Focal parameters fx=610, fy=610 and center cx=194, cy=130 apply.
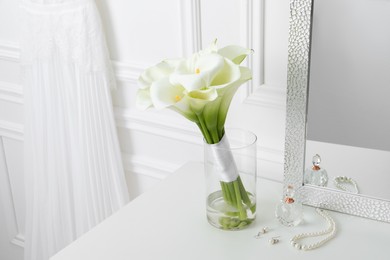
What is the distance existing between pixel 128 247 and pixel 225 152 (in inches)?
10.6

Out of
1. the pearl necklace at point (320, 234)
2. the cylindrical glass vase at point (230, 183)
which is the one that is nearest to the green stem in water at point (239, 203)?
the cylindrical glass vase at point (230, 183)

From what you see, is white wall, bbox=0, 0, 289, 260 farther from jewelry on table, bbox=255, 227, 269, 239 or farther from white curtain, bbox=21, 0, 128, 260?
jewelry on table, bbox=255, 227, 269, 239

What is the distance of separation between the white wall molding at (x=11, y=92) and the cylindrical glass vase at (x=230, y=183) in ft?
3.00

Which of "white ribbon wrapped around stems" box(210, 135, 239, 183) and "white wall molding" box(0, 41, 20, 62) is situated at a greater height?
"white wall molding" box(0, 41, 20, 62)

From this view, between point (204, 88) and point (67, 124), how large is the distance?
2.52 feet

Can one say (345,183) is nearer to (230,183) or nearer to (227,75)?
(230,183)

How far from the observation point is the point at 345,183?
1.25 metres

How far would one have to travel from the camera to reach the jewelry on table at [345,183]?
4.07ft

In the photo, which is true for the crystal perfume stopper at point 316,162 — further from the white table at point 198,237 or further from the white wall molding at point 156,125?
the white wall molding at point 156,125

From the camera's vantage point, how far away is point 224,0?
4.58 feet

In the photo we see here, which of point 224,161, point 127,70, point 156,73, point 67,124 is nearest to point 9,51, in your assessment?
point 67,124

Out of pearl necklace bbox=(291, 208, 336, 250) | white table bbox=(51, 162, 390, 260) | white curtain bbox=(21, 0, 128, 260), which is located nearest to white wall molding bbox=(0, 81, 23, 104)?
white curtain bbox=(21, 0, 128, 260)

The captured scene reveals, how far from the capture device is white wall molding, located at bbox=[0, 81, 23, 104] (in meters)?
1.95

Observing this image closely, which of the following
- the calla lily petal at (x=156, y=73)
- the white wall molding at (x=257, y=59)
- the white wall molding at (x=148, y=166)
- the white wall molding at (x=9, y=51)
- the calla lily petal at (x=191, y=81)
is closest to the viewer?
the calla lily petal at (x=191, y=81)
